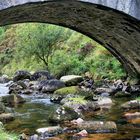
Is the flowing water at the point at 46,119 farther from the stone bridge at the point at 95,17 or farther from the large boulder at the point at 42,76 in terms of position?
the large boulder at the point at 42,76

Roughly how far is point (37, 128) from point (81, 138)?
1765 millimetres

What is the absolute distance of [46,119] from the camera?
1208 cm

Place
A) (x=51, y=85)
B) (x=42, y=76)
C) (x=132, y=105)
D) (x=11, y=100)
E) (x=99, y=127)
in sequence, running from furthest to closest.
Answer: (x=42, y=76)
(x=51, y=85)
(x=11, y=100)
(x=132, y=105)
(x=99, y=127)

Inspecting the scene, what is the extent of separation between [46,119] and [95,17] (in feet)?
13.8

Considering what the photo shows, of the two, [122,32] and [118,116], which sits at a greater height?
[122,32]

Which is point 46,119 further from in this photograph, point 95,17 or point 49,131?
point 95,17

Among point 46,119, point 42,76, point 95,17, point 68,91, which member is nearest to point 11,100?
point 68,91

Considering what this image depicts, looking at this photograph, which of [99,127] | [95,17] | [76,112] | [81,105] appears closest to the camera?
[95,17]

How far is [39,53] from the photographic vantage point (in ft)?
94.7

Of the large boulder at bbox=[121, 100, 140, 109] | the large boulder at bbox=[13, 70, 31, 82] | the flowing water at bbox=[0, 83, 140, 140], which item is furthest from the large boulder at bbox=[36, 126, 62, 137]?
the large boulder at bbox=[13, 70, 31, 82]

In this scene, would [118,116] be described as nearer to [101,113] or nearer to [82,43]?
[101,113]

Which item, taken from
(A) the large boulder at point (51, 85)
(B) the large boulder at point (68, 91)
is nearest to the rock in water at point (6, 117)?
(B) the large boulder at point (68, 91)

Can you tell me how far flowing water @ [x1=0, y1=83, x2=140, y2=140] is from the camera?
957 centimetres

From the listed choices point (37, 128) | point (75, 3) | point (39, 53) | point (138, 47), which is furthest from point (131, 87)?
point (39, 53)
